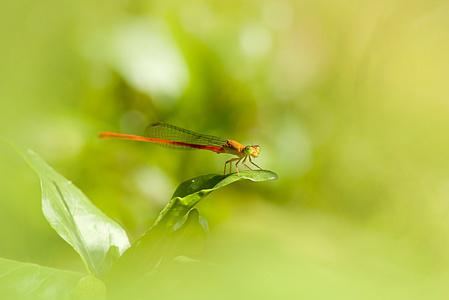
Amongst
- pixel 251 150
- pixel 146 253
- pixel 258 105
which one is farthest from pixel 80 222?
pixel 258 105

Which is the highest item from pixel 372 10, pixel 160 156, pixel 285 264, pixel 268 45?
pixel 372 10

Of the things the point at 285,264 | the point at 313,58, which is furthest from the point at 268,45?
the point at 285,264

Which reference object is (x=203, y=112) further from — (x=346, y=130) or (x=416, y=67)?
(x=416, y=67)

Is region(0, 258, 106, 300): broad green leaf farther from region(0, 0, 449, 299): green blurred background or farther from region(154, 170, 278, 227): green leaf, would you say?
region(0, 0, 449, 299): green blurred background

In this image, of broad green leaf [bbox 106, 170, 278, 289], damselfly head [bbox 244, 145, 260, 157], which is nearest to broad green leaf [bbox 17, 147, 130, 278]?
broad green leaf [bbox 106, 170, 278, 289]

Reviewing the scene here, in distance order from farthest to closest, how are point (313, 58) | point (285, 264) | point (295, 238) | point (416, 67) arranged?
point (313, 58)
point (416, 67)
point (295, 238)
point (285, 264)

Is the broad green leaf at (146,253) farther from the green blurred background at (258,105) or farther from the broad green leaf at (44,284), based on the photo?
the green blurred background at (258,105)

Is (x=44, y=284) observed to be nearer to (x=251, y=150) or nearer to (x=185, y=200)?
(x=185, y=200)
